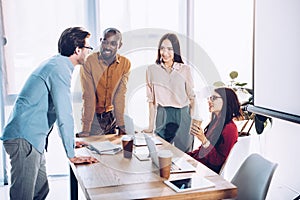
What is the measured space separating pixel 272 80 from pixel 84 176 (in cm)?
121

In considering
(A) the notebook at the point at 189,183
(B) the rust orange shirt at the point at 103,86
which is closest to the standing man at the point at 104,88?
(B) the rust orange shirt at the point at 103,86

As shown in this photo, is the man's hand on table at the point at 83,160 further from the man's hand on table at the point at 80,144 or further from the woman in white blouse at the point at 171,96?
the woman in white blouse at the point at 171,96

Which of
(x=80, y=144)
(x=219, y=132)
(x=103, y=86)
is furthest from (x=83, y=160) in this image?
(x=219, y=132)

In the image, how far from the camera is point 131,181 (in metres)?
1.64

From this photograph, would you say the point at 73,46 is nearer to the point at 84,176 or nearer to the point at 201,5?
the point at 84,176

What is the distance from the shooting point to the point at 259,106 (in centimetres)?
231

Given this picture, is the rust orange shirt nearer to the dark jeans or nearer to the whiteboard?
the dark jeans

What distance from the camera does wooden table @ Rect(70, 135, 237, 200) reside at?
4.91 feet

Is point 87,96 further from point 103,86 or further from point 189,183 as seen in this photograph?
point 189,183

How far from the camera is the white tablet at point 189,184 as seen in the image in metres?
1.54

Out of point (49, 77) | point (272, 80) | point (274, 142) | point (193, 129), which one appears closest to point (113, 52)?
point (49, 77)

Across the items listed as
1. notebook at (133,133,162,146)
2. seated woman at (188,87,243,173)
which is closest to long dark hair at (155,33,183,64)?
seated woman at (188,87,243,173)

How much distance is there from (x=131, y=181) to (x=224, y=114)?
893mm

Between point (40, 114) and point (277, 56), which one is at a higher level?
point (277, 56)
